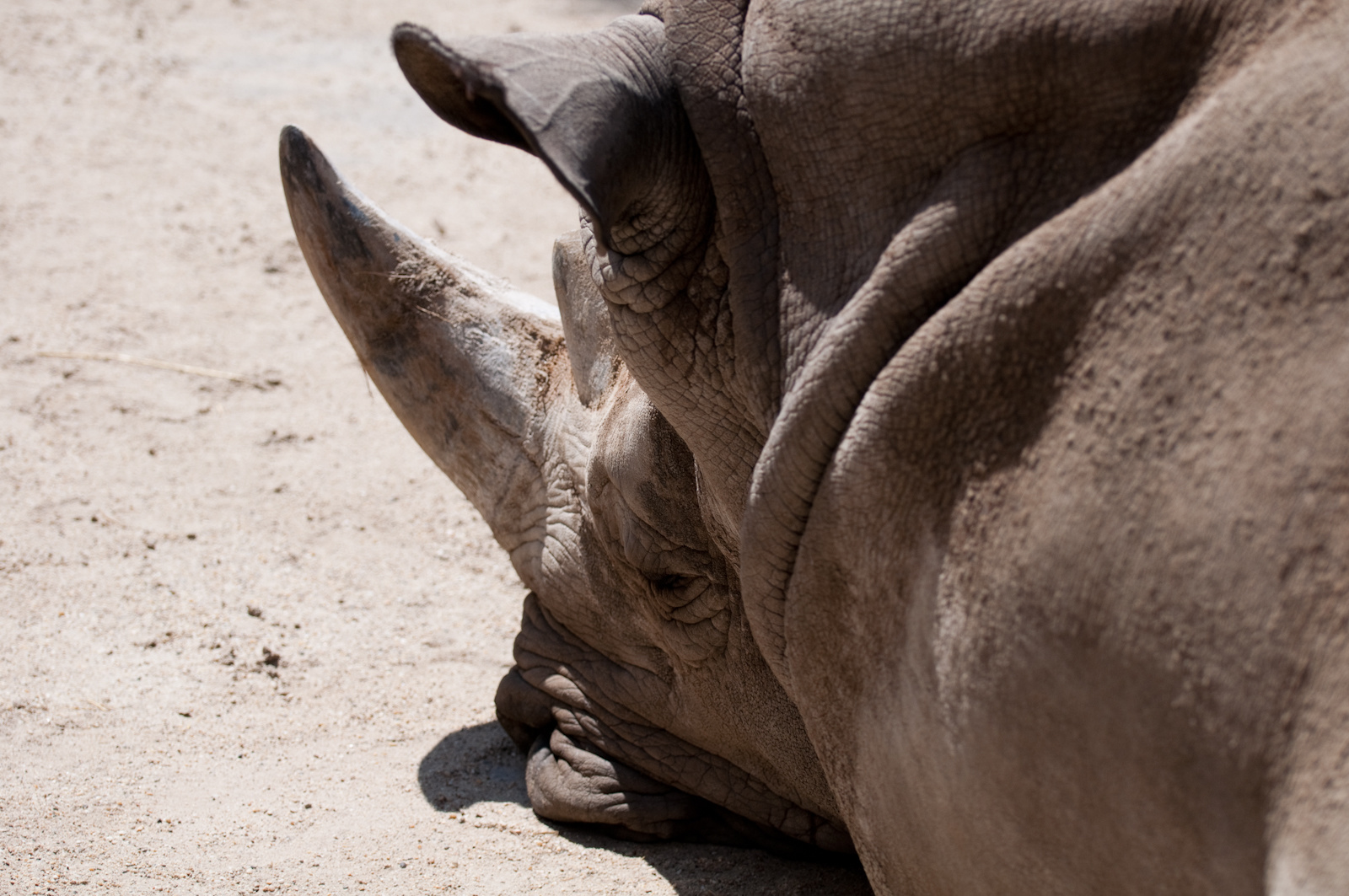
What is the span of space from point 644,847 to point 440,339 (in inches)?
40.9

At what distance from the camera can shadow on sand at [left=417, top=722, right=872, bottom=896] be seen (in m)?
2.43

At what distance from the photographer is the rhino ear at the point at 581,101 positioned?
1.55 metres

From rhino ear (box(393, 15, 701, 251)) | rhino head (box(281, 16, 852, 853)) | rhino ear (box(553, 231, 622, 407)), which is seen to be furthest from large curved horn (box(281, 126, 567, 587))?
rhino ear (box(393, 15, 701, 251))

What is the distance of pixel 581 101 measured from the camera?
5.26 feet

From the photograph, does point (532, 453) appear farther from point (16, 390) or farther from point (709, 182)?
point (16, 390)

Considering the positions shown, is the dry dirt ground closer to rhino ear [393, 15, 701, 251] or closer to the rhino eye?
the rhino eye

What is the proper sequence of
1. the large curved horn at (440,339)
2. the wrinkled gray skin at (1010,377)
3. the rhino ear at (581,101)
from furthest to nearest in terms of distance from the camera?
the large curved horn at (440,339)
the rhino ear at (581,101)
the wrinkled gray skin at (1010,377)

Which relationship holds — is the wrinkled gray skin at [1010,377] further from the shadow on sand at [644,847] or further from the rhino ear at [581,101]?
the shadow on sand at [644,847]

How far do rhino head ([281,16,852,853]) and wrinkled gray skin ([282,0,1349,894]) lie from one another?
11 mm

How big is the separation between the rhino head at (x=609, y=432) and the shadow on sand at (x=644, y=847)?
4 cm

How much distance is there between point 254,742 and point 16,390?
Answer: 2.00 metres

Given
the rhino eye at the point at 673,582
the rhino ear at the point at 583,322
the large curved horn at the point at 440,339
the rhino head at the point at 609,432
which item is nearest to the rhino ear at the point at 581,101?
the rhino head at the point at 609,432

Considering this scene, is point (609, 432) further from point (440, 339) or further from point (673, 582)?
point (440, 339)

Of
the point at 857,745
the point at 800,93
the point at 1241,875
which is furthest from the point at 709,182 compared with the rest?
the point at 1241,875
